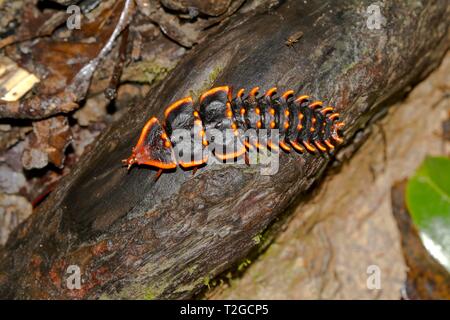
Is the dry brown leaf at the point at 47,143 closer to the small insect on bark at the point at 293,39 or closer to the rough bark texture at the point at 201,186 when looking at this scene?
the rough bark texture at the point at 201,186

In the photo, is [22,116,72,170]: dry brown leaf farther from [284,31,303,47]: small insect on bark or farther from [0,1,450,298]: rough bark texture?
[284,31,303,47]: small insect on bark

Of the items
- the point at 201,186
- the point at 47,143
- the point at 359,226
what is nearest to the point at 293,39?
the point at 201,186

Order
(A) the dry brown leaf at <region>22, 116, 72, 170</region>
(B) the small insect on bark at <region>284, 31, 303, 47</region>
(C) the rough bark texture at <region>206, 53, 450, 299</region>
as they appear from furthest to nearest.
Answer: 1. (C) the rough bark texture at <region>206, 53, 450, 299</region>
2. (A) the dry brown leaf at <region>22, 116, 72, 170</region>
3. (B) the small insect on bark at <region>284, 31, 303, 47</region>

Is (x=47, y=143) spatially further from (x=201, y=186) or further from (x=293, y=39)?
(x=293, y=39)

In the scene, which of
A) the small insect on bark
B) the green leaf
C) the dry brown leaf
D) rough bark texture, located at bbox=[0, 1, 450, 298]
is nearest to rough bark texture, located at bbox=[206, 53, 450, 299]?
the green leaf

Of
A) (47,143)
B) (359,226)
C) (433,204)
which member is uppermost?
(47,143)

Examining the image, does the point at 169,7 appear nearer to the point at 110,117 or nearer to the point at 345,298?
the point at 110,117
